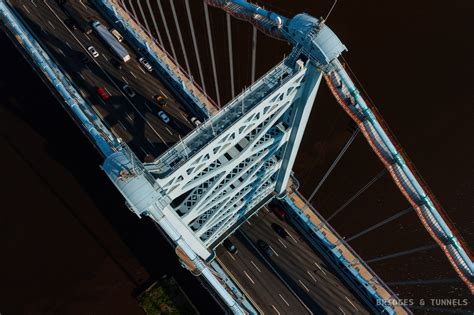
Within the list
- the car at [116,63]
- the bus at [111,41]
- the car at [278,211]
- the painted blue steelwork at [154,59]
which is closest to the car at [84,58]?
the car at [116,63]

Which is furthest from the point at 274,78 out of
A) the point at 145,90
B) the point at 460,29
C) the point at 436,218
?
the point at 460,29

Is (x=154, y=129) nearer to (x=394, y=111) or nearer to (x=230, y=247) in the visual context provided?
(x=230, y=247)

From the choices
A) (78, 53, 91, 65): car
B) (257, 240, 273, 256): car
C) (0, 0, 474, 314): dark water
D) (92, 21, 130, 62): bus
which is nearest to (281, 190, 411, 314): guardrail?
(0, 0, 474, 314): dark water

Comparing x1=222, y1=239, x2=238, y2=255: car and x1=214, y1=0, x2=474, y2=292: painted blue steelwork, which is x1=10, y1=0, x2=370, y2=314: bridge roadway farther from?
x1=214, y1=0, x2=474, y2=292: painted blue steelwork

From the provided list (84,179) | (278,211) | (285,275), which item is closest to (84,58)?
(84,179)

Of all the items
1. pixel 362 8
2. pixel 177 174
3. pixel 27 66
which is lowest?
pixel 177 174

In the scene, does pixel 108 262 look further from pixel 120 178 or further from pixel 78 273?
pixel 120 178

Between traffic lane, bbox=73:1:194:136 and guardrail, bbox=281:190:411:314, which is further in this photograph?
traffic lane, bbox=73:1:194:136
